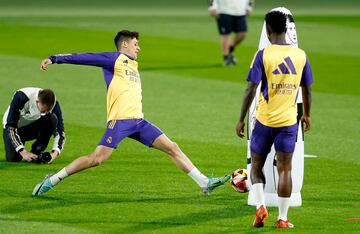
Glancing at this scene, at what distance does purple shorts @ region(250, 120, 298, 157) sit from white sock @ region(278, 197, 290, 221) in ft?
1.65

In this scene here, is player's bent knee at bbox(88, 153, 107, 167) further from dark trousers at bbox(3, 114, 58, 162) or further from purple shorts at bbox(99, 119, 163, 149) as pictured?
dark trousers at bbox(3, 114, 58, 162)

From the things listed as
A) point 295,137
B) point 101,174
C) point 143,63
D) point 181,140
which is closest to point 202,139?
point 181,140

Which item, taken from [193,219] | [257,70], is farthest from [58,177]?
[257,70]

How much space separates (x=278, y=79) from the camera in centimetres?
1195

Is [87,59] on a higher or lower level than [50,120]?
higher

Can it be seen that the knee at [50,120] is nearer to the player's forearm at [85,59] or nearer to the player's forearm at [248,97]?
the player's forearm at [85,59]

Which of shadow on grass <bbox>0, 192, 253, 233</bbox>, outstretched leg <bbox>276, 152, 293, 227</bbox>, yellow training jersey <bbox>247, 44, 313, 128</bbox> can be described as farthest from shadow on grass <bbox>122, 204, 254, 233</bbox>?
yellow training jersey <bbox>247, 44, 313, 128</bbox>

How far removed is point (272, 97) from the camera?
39.4ft

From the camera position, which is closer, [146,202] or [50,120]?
[146,202]

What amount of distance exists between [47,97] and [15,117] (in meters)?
0.98

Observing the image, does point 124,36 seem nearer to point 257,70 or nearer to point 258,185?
point 257,70

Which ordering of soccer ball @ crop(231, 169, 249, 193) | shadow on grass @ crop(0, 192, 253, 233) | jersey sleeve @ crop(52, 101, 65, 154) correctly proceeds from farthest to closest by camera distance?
jersey sleeve @ crop(52, 101, 65, 154) < soccer ball @ crop(231, 169, 249, 193) < shadow on grass @ crop(0, 192, 253, 233)

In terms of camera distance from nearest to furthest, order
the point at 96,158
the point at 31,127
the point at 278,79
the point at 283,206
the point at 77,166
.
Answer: the point at 278,79 < the point at 283,206 < the point at 96,158 < the point at 77,166 < the point at 31,127

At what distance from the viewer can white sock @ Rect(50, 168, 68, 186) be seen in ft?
45.0
